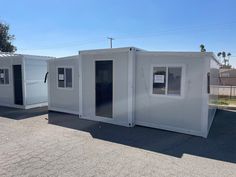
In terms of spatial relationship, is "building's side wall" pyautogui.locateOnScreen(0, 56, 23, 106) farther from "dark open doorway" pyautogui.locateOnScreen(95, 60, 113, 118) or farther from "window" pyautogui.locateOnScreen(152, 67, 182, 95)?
"window" pyautogui.locateOnScreen(152, 67, 182, 95)

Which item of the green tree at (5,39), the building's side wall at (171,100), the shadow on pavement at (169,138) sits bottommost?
the shadow on pavement at (169,138)

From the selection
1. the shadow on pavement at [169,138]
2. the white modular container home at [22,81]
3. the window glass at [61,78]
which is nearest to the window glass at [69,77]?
the window glass at [61,78]

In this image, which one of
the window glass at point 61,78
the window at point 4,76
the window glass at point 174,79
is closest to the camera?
the window glass at point 174,79

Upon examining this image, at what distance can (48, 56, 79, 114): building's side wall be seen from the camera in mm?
8539

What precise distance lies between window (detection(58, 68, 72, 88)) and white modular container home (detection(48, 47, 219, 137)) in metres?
0.19

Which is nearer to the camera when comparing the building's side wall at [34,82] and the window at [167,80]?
the window at [167,80]

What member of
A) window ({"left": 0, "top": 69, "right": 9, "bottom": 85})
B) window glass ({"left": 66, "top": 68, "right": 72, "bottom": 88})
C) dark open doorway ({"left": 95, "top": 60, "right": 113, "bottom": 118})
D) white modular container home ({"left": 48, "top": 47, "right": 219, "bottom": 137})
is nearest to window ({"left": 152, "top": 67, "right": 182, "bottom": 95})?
white modular container home ({"left": 48, "top": 47, "right": 219, "bottom": 137})

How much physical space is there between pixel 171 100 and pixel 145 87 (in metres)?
0.96

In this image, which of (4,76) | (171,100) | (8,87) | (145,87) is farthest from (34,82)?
(171,100)

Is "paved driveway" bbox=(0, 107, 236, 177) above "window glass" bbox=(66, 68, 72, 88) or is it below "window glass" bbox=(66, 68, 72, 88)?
below

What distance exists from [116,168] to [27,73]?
808 centimetres

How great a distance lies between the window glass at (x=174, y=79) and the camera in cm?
608

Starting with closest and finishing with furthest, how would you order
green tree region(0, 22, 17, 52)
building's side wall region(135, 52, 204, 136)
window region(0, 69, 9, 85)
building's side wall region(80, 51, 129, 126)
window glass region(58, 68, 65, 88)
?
building's side wall region(135, 52, 204, 136)
building's side wall region(80, 51, 129, 126)
window glass region(58, 68, 65, 88)
window region(0, 69, 9, 85)
green tree region(0, 22, 17, 52)

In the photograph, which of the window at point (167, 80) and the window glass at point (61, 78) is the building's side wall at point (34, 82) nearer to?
the window glass at point (61, 78)
